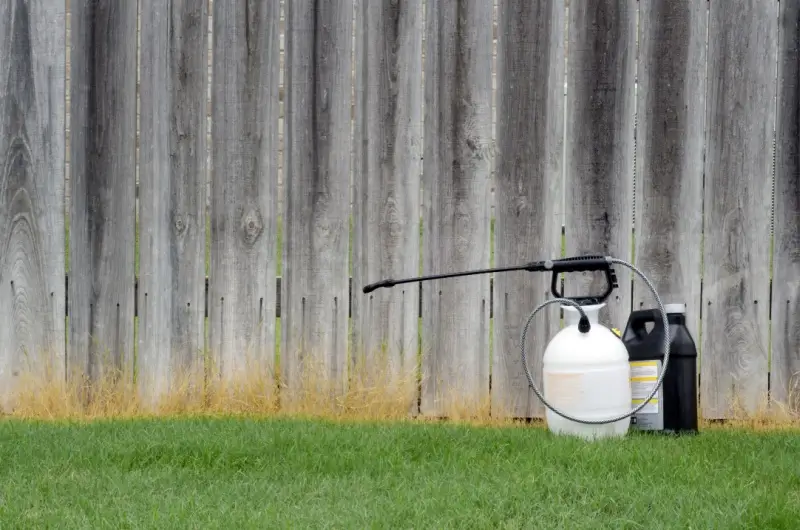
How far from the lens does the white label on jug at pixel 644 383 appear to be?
3.24 meters

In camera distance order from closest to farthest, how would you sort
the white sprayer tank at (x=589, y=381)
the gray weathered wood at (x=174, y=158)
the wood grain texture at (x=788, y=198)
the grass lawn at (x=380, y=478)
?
1. the grass lawn at (x=380, y=478)
2. the white sprayer tank at (x=589, y=381)
3. the wood grain texture at (x=788, y=198)
4. the gray weathered wood at (x=174, y=158)

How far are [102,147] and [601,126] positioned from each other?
2.03 metres

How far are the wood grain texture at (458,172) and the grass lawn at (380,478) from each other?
482mm

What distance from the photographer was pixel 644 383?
3.26 metres

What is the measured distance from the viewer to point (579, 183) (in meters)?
3.57

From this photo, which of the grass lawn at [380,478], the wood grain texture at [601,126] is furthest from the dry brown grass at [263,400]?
the wood grain texture at [601,126]

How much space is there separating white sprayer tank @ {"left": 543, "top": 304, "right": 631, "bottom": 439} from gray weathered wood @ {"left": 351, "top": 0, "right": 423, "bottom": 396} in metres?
0.67

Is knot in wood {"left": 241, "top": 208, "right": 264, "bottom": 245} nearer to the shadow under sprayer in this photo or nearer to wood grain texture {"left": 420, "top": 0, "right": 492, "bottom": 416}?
the shadow under sprayer

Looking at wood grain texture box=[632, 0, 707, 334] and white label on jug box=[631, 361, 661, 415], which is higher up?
wood grain texture box=[632, 0, 707, 334]

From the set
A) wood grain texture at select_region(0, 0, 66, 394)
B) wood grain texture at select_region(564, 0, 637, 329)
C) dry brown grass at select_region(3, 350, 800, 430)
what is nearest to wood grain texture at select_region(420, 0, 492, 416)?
dry brown grass at select_region(3, 350, 800, 430)

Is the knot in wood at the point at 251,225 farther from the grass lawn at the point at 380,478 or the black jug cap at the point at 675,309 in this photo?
the black jug cap at the point at 675,309

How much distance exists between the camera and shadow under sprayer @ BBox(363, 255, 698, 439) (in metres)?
3.10

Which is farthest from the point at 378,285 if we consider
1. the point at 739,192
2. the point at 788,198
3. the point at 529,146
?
the point at 788,198

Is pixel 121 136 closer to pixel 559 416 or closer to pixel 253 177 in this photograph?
pixel 253 177
